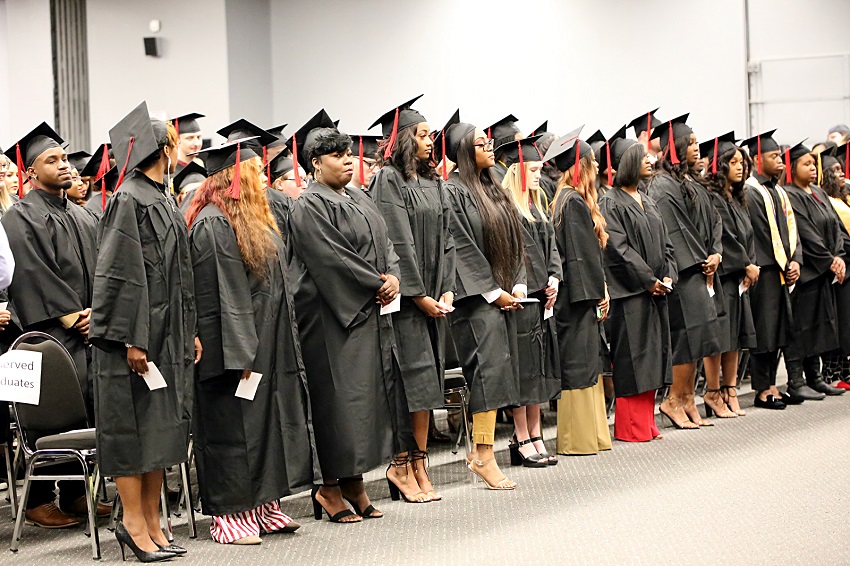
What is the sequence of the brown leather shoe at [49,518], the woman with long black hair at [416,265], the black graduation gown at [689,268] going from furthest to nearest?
the black graduation gown at [689,268] < the woman with long black hair at [416,265] < the brown leather shoe at [49,518]

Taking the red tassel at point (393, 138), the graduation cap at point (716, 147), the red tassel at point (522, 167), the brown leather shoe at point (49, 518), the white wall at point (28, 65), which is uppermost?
the white wall at point (28, 65)

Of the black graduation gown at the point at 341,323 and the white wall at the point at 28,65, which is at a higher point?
the white wall at the point at 28,65

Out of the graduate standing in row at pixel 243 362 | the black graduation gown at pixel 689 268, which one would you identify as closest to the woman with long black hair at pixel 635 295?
the black graduation gown at pixel 689 268

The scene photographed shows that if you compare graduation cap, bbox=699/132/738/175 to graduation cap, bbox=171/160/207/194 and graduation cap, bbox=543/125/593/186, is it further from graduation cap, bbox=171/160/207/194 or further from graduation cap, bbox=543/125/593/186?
graduation cap, bbox=171/160/207/194

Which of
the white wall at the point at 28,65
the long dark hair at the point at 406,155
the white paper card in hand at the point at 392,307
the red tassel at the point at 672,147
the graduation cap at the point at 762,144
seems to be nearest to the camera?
the white paper card in hand at the point at 392,307

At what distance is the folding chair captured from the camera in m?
4.75

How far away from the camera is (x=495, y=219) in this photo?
5902mm

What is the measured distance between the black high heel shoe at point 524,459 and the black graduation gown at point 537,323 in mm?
327

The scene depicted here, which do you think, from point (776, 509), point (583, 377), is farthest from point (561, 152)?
point (776, 509)

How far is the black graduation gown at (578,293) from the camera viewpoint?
6617 mm

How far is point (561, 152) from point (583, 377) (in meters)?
1.34

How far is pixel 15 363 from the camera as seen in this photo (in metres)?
4.79

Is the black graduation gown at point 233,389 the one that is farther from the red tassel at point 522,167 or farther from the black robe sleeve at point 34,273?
the red tassel at point 522,167

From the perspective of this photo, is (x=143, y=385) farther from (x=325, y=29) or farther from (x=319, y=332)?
(x=325, y=29)
